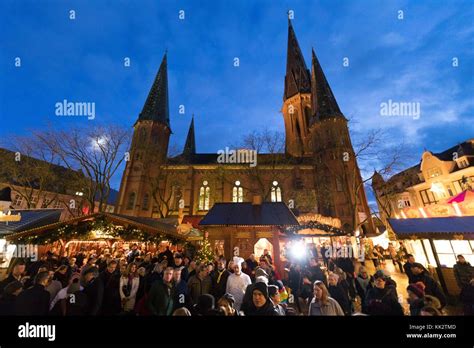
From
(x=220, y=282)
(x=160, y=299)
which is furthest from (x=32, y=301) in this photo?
(x=220, y=282)

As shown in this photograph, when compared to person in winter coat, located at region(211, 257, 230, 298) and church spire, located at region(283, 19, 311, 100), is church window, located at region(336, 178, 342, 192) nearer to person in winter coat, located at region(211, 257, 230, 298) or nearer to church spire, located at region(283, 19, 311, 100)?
church spire, located at region(283, 19, 311, 100)

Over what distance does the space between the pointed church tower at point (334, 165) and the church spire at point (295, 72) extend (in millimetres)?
7993

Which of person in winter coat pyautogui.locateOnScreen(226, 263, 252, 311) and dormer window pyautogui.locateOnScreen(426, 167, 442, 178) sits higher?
dormer window pyautogui.locateOnScreen(426, 167, 442, 178)

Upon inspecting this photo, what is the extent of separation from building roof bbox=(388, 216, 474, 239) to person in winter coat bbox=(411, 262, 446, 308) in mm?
4264

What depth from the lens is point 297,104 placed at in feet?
139

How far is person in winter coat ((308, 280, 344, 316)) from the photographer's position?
148 inches

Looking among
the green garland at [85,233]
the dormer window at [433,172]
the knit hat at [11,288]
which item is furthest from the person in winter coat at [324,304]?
the dormer window at [433,172]

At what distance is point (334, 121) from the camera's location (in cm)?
3169

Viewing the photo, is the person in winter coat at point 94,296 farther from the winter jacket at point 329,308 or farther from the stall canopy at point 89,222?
the winter jacket at point 329,308

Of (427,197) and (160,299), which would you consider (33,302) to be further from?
(427,197)

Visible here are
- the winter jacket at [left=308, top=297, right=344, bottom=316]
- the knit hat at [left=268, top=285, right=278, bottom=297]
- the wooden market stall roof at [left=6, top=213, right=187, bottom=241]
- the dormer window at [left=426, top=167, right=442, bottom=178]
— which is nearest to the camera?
the winter jacket at [left=308, top=297, right=344, bottom=316]

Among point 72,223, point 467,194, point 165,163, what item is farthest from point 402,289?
point 165,163

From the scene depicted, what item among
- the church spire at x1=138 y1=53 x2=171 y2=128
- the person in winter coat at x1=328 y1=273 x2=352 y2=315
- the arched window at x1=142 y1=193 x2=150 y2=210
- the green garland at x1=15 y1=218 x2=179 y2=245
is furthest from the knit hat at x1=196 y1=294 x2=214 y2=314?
the church spire at x1=138 y1=53 x2=171 y2=128

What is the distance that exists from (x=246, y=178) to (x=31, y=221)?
23.3 m
